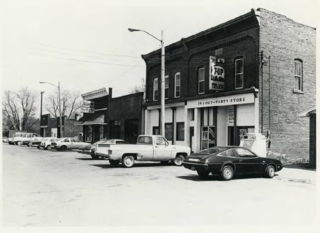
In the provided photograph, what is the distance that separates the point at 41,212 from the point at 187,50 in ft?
63.6

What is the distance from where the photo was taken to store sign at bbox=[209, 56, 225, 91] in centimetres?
2077

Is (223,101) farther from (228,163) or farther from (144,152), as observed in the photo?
(228,163)

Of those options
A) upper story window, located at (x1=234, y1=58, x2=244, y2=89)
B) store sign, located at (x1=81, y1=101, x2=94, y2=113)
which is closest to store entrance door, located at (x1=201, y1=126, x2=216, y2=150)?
upper story window, located at (x1=234, y1=58, x2=244, y2=89)

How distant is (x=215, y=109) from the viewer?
22266mm

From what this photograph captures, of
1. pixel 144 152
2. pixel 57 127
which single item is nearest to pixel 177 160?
pixel 144 152

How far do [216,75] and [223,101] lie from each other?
1.66m

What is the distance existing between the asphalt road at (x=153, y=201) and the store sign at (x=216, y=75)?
864 centimetres

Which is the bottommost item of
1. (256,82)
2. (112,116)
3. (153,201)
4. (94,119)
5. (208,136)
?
(153,201)

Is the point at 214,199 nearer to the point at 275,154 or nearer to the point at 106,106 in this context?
the point at 275,154

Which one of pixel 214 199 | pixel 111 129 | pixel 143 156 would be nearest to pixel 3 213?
pixel 214 199

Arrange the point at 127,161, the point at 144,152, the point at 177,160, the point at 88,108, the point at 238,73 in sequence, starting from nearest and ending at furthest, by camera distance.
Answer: the point at 127,161 < the point at 144,152 < the point at 177,160 < the point at 238,73 < the point at 88,108

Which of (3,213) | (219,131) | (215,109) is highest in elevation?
(215,109)

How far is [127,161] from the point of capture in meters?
17.3

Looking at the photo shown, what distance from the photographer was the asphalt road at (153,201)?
706 centimetres
